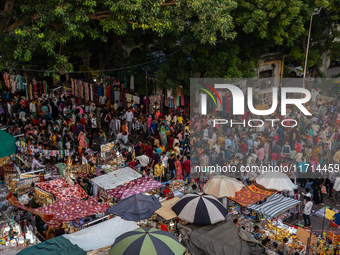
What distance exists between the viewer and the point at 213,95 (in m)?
18.8

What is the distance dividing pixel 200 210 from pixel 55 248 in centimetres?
358

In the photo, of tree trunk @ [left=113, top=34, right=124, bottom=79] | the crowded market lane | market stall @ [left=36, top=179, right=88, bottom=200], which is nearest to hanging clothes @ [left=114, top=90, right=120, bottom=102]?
the crowded market lane

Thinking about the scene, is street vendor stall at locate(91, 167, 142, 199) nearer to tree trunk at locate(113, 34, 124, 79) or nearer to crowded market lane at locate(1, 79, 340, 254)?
crowded market lane at locate(1, 79, 340, 254)

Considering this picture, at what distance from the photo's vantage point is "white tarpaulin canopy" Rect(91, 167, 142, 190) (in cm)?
1178

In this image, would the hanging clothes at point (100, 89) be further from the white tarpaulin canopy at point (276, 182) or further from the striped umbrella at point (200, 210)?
the striped umbrella at point (200, 210)

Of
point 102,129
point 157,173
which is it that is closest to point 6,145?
point 157,173

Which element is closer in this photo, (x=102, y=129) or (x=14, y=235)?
(x=14, y=235)

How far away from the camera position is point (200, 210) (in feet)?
30.2

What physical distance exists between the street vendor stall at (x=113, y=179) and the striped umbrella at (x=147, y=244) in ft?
13.7

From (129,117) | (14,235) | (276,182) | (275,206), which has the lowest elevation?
(14,235)

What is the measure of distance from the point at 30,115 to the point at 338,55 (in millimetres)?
17939

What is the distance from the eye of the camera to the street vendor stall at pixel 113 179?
1175cm

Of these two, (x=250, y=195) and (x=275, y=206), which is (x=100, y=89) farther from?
(x=275, y=206)

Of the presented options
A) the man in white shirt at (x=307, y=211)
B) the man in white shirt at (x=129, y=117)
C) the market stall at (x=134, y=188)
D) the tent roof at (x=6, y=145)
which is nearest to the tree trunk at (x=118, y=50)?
the man in white shirt at (x=129, y=117)
